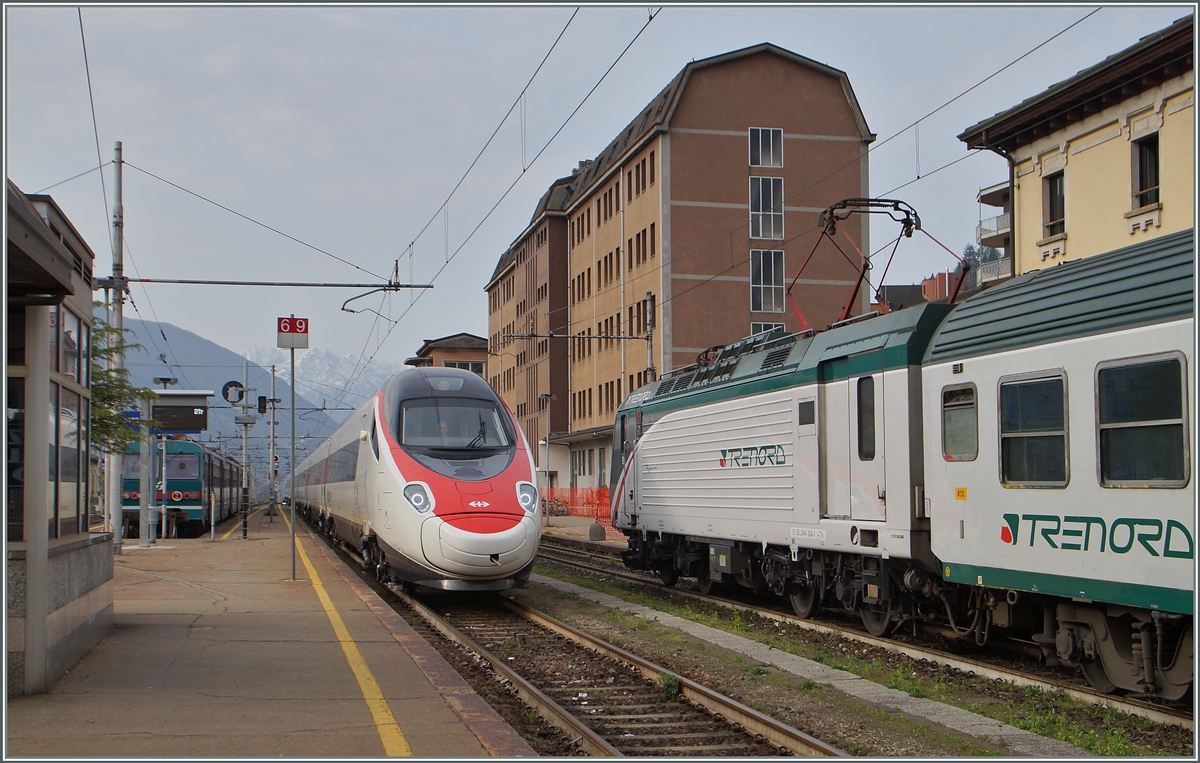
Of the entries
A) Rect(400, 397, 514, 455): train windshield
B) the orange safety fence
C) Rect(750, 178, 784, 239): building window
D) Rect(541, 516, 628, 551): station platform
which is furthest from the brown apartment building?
Rect(400, 397, 514, 455): train windshield

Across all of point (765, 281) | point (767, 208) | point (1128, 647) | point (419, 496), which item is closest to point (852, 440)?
point (1128, 647)

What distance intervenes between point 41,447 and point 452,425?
8.04m

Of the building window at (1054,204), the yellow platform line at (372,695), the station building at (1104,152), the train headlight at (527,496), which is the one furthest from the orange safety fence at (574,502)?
the yellow platform line at (372,695)

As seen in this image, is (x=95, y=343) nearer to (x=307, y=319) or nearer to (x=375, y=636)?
(x=307, y=319)

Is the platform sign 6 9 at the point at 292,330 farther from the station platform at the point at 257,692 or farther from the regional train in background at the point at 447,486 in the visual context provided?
the station platform at the point at 257,692

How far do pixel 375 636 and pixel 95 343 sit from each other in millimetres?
6897

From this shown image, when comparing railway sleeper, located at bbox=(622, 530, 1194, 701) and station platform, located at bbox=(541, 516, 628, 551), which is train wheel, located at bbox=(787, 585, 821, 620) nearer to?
railway sleeper, located at bbox=(622, 530, 1194, 701)

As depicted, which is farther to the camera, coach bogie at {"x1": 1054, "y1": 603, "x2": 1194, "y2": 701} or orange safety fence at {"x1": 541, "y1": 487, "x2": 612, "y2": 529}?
orange safety fence at {"x1": 541, "y1": 487, "x2": 612, "y2": 529}

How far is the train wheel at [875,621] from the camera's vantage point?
40.1 feet

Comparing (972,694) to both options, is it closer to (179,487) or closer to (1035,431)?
(1035,431)

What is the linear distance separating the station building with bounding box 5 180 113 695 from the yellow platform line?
2.34m

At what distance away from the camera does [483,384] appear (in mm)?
16953

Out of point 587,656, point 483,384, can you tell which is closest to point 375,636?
point 587,656

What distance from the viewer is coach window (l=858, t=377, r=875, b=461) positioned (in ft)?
39.1
